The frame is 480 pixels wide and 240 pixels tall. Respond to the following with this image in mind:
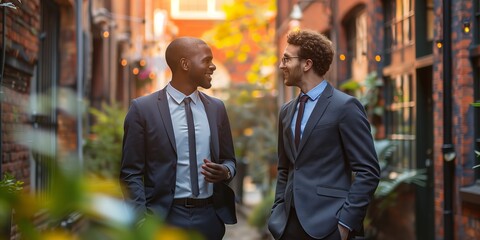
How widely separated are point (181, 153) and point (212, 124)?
0.81ft

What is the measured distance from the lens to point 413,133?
9172 millimetres

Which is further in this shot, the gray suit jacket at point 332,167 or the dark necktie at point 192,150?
the dark necktie at point 192,150

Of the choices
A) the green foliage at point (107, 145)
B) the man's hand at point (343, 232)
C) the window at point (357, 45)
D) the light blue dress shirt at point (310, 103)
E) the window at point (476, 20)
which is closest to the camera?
the man's hand at point (343, 232)

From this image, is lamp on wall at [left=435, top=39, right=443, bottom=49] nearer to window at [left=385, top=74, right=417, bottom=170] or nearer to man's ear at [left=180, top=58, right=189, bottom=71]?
window at [left=385, top=74, right=417, bottom=170]

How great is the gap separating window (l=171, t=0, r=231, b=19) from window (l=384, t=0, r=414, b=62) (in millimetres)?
28276

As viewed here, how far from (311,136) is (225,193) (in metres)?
0.60

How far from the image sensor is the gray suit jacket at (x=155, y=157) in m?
3.96

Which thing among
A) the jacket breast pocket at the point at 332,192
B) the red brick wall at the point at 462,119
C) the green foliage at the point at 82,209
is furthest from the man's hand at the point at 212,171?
the red brick wall at the point at 462,119

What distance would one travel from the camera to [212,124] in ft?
13.7

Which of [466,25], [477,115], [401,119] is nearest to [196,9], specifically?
[401,119]

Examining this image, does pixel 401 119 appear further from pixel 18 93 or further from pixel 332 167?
pixel 332 167

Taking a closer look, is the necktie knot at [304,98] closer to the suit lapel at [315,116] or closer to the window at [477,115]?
the suit lapel at [315,116]

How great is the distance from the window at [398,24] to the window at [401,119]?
16.7 inches

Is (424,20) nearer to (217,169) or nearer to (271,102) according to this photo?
(217,169)
